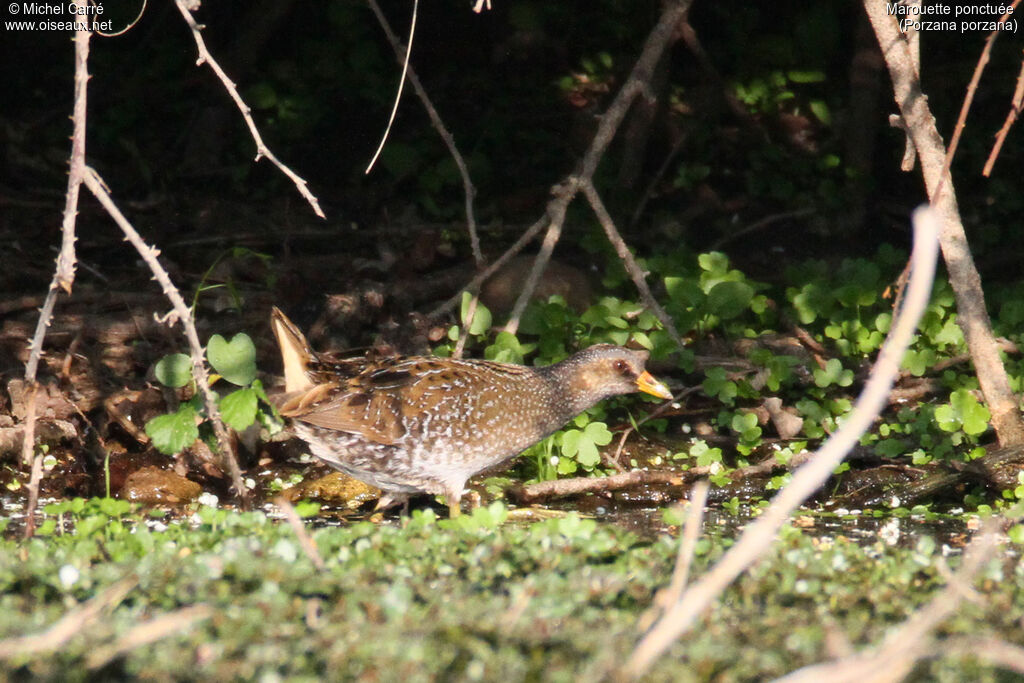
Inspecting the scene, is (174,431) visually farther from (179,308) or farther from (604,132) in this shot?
(604,132)

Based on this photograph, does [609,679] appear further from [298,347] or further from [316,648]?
[298,347]

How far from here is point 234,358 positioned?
5.40 metres

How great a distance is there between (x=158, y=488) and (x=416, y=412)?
1.39 m

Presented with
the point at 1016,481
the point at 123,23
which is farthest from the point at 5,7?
the point at 1016,481

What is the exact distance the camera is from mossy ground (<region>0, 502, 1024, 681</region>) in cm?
300

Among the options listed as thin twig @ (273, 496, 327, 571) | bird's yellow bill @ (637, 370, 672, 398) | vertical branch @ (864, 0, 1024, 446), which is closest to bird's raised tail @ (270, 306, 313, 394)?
bird's yellow bill @ (637, 370, 672, 398)

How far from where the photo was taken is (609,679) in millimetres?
2904

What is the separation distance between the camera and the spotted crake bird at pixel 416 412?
5.54 metres

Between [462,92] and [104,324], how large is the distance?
156 inches

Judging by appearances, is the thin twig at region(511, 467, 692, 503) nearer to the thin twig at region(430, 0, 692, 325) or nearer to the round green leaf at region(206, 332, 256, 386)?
the thin twig at region(430, 0, 692, 325)

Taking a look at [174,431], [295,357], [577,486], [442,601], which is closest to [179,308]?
[174,431]

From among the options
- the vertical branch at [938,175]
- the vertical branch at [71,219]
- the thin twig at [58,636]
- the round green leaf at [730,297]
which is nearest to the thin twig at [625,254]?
the round green leaf at [730,297]

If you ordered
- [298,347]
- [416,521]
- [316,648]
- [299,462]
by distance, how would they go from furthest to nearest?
[299,462] → [298,347] → [416,521] → [316,648]

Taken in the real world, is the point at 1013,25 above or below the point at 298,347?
above
